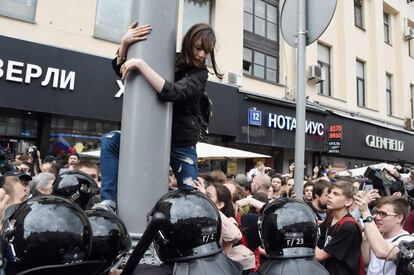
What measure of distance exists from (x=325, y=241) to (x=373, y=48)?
56.7ft

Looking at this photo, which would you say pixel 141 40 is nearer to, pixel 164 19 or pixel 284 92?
pixel 164 19

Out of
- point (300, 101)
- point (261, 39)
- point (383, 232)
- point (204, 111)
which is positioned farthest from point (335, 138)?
point (204, 111)

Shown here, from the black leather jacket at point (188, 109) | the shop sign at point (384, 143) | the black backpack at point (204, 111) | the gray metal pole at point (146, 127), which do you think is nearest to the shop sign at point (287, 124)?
the shop sign at point (384, 143)

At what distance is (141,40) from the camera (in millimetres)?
1814

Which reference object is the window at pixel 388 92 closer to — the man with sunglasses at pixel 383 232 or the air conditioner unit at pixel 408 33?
the air conditioner unit at pixel 408 33

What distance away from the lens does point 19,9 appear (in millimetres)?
9078

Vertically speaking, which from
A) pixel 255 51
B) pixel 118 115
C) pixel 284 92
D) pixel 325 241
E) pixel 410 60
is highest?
pixel 410 60

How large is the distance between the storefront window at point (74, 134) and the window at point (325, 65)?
364 inches

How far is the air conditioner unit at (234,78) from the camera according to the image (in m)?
12.7

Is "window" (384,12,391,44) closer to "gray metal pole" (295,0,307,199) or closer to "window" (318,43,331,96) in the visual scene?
"window" (318,43,331,96)

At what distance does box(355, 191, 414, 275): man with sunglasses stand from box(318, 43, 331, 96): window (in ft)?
42.5

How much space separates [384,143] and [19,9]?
51.1 feet

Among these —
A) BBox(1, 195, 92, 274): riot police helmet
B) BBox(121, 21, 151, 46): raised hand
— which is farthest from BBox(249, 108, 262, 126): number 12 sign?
BBox(1, 195, 92, 274): riot police helmet

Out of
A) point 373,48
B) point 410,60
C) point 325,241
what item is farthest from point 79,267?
point 410,60
